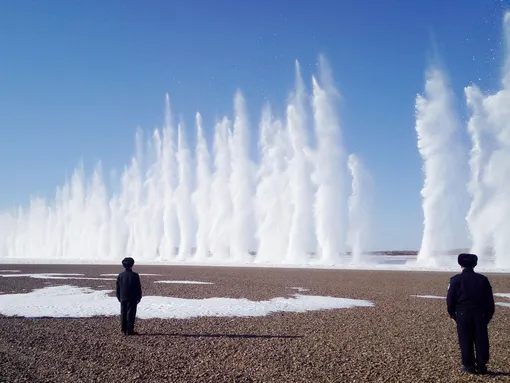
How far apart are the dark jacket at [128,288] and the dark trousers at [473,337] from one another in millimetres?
8493

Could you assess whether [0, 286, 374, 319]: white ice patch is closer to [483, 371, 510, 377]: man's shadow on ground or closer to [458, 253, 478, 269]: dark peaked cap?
[483, 371, 510, 377]: man's shadow on ground

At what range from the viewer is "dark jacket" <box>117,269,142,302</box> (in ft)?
41.5

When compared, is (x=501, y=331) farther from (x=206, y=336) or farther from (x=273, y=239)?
(x=273, y=239)

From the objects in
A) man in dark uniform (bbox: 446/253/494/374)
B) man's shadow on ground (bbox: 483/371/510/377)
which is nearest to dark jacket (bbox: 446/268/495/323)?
man in dark uniform (bbox: 446/253/494/374)

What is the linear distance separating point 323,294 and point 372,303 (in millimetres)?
3597

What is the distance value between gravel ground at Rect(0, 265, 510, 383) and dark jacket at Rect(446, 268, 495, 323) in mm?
1268

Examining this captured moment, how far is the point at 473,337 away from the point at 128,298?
8.92 meters

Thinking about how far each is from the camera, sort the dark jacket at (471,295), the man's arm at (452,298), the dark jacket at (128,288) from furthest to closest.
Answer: the dark jacket at (128,288), the man's arm at (452,298), the dark jacket at (471,295)

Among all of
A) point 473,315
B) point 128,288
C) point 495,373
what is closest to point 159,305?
point 128,288

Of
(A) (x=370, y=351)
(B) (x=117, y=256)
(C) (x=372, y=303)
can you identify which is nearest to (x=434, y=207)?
(C) (x=372, y=303)

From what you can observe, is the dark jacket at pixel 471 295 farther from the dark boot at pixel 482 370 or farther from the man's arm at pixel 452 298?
the dark boot at pixel 482 370

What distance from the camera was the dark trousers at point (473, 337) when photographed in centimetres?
855

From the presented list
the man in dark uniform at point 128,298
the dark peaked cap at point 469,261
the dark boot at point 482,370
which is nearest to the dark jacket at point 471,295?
the dark peaked cap at point 469,261

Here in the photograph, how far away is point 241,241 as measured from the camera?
68312mm
